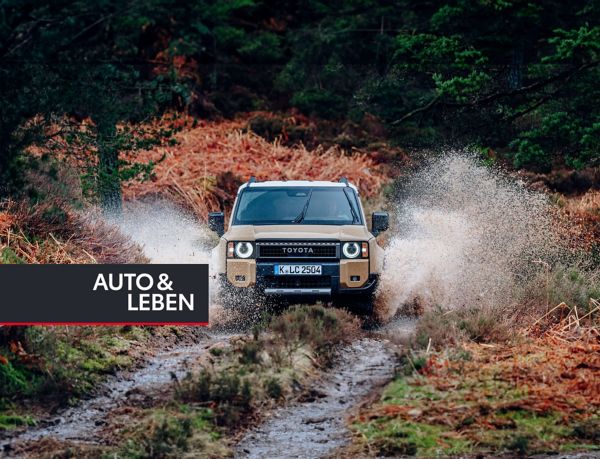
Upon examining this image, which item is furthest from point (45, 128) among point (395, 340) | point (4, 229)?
point (395, 340)

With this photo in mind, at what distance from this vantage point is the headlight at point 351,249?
14188 millimetres

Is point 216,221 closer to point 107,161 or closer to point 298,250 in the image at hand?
point 298,250

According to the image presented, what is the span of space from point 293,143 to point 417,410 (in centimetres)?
2017

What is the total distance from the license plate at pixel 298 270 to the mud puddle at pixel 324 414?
5.22 feet

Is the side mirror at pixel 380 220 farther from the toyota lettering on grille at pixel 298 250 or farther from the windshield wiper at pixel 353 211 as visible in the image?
the toyota lettering on grille at pixel 298 250

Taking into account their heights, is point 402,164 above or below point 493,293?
above

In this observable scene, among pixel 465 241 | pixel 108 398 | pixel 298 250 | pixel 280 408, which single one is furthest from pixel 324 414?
pixel 465 241

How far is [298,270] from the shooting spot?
14039 millimetres

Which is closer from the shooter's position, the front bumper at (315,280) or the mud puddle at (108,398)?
the mud puddle at (108,398)

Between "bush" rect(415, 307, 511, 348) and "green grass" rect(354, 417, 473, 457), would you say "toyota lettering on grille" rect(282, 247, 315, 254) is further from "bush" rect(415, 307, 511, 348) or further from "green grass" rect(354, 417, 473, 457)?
"green grass" rect(354, 417, 473, 457)

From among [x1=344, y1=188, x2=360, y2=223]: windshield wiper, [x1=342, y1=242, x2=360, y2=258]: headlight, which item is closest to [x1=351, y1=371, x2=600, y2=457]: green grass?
[x1=342, y1=242, x2=360, y2=258]: headlight

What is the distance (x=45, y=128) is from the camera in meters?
17.7

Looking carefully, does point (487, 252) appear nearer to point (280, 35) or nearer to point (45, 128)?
point (45, 128)

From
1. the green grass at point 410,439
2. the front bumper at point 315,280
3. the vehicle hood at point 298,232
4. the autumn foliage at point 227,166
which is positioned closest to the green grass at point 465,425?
the green grass at point 410,439
